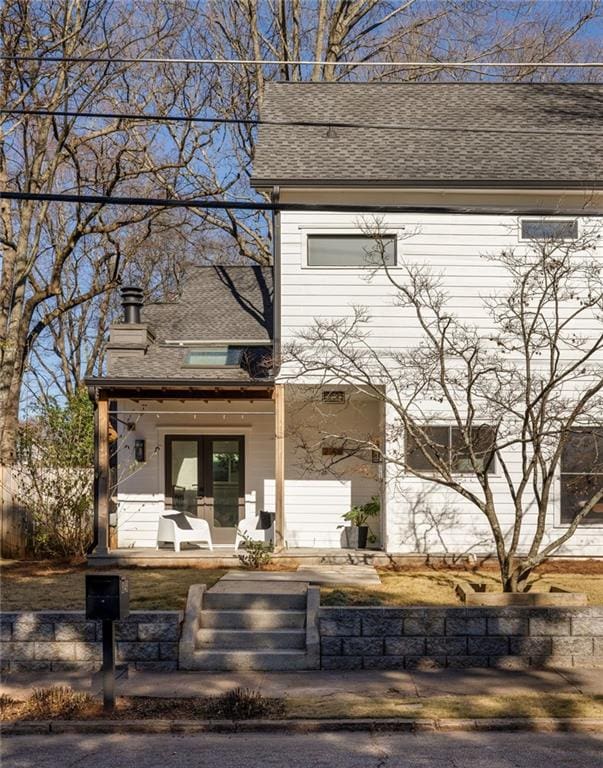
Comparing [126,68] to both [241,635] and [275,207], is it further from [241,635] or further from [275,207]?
[241,635]

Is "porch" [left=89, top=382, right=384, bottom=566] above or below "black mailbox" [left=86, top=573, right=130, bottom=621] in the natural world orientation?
above

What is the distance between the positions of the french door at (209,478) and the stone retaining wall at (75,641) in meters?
7.78

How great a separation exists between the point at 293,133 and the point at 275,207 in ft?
28.4

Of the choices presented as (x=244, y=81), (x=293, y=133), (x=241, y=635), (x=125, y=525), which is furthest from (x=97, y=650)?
(x=244, y=81)

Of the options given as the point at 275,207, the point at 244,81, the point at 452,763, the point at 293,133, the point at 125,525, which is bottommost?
the point at 452,763

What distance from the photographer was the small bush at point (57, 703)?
7547 millimetres

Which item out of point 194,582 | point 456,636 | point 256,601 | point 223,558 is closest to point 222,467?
point 223,558

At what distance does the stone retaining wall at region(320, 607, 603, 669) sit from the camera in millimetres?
9016

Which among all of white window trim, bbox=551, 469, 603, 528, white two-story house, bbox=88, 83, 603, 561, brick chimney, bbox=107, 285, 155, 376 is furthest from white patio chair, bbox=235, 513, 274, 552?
white window trim, bbox=551, 469, 603, 528

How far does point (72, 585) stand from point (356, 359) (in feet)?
18.1

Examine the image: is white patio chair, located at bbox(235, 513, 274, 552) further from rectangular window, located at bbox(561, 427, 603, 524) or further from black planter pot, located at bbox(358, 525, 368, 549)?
rectangular window, located at bbox(561, 427, 603, 524)

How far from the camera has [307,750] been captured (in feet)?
22.4

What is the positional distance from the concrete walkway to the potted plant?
6.55 meters

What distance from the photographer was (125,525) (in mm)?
16469
